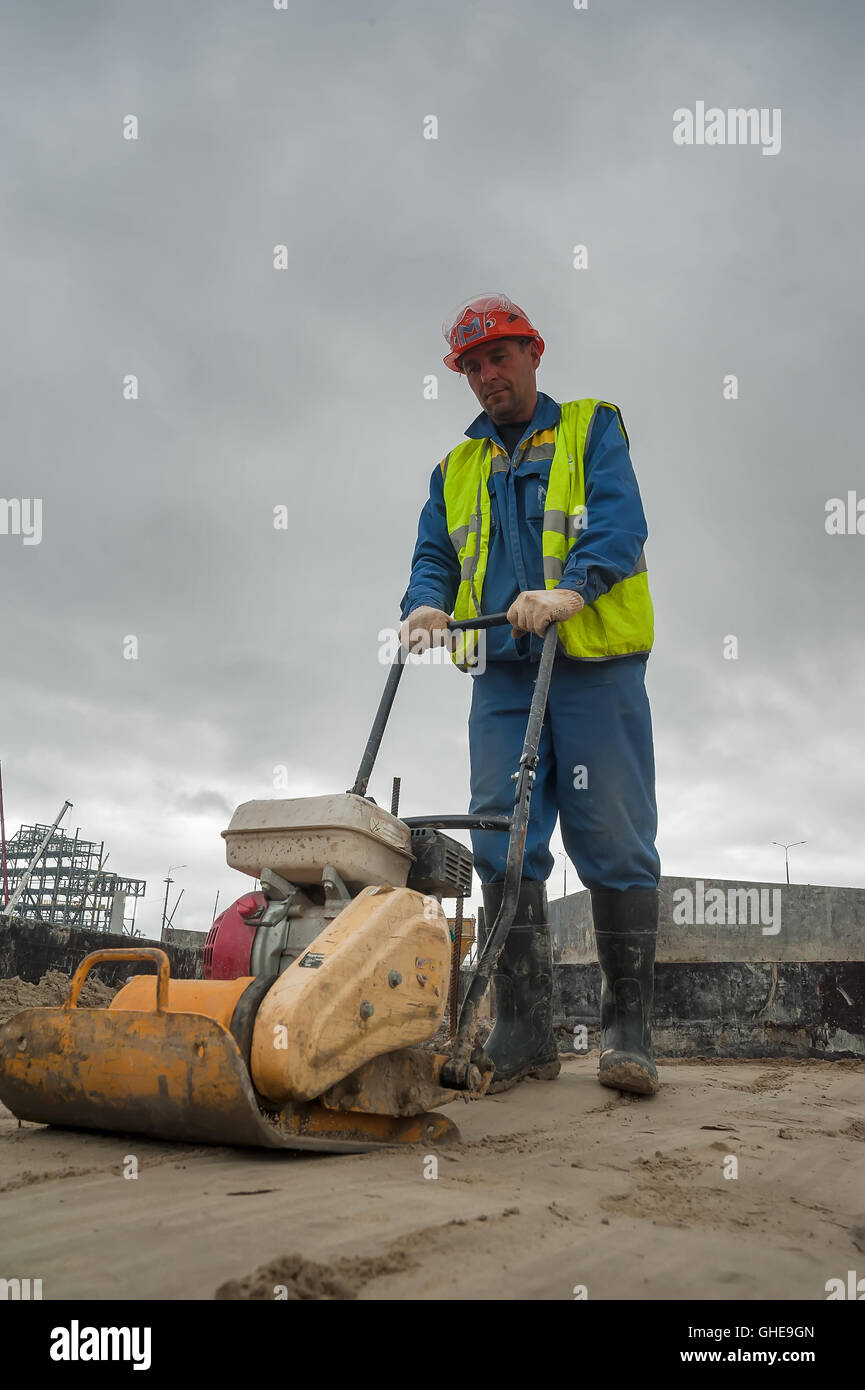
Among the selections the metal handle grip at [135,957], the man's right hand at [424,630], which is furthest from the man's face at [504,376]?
the metal handle grip at [135,957]

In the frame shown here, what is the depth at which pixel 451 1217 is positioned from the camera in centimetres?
156

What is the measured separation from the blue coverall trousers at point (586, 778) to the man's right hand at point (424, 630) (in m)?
0.43

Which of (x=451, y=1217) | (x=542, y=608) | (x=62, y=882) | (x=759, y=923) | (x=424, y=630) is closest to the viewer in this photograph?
(x=451, y=1217)

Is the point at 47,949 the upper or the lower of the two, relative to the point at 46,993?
upper

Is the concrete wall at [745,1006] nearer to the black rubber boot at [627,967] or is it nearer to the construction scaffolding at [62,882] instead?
the black rubber boot at [627,967]

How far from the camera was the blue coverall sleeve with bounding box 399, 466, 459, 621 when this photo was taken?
3.66m

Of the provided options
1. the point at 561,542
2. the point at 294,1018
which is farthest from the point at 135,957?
the point at 561,542

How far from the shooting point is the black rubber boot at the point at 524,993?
3359 mm

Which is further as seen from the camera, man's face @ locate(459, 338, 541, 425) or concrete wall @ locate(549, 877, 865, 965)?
concrete wall @ locate(549, 877, 865, 965)

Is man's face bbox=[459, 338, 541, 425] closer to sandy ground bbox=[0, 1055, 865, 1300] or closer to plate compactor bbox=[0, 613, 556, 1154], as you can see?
plate compactor bbox=[0, 613, 556, 1154]

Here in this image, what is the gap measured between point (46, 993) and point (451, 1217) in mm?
4514

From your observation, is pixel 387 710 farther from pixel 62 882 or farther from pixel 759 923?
pixel 62 882

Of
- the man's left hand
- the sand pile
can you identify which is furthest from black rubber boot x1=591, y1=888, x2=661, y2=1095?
the sand pile

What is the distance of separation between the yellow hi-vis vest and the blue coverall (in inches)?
1.9
